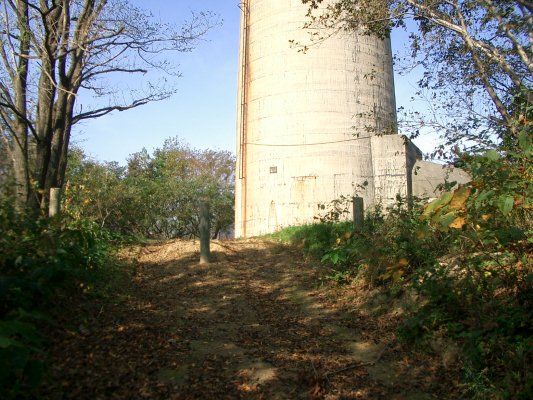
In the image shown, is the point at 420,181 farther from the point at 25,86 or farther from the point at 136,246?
the point at 25,86

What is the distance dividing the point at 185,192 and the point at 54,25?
757 inches

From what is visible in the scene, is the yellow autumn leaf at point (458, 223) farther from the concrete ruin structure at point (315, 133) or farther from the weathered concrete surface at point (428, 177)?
the weathered concrete surface at point (428, 177)

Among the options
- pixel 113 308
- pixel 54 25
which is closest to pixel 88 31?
pixel 54 25

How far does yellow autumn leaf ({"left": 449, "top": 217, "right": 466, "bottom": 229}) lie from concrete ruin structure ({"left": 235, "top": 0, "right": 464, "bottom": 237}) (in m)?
10.3

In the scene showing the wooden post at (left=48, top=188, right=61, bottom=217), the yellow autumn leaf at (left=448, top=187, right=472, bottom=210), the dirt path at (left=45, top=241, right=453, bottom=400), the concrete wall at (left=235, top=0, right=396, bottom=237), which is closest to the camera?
the dirt path at (left=45, top=241, right=453, bottom=400)

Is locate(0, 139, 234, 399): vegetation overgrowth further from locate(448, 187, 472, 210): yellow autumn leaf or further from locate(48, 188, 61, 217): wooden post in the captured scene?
locate(448, 187, 472, 210): yellow autumn leaf

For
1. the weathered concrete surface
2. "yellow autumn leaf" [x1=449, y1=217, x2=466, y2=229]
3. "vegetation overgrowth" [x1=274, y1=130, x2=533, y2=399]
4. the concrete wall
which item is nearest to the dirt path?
"vegetation overgrowth" [x1=274, y1=130, x2=533, y2=399]

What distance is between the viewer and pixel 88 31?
33.9 feet

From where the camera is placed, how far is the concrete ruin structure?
17.0m

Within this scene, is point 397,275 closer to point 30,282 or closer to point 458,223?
point 458,223

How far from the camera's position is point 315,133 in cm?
1712

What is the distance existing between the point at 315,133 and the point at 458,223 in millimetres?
11351

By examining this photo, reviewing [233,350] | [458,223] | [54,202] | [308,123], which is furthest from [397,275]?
[308,123]

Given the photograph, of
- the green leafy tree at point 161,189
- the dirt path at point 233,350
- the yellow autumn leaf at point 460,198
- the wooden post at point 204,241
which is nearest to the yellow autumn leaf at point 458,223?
the yellow autumn leaf at point 460,198
